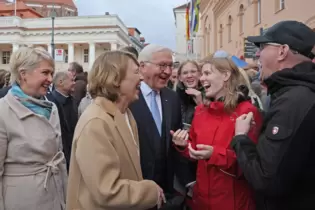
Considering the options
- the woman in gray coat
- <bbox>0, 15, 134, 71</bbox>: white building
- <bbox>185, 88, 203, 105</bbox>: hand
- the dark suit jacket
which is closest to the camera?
the woman in gray coat

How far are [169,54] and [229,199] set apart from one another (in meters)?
1.45

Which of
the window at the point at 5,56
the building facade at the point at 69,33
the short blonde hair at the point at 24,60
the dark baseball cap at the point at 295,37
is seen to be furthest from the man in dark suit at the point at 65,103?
the window at the point at 5,56

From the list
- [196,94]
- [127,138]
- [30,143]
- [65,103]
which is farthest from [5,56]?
[127,138]

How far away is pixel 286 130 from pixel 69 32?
2401 inches

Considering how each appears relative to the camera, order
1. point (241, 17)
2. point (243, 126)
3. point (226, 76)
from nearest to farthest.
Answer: point (243, 126) < point (226, 76) < point (241, 17)

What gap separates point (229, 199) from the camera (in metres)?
2.94

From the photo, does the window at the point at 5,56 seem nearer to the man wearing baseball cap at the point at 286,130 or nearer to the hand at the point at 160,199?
the hand at the point at 160,199

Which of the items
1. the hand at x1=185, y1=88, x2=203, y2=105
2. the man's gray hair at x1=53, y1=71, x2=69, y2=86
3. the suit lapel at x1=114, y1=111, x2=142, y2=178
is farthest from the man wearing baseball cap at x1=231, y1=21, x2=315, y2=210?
the man's gray hair at x1=53, y1=71, x2=69, y2=86

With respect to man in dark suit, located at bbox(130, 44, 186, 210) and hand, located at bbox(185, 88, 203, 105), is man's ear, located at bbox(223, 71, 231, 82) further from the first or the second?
hand, located at bbox(185, 88, 203, 105)

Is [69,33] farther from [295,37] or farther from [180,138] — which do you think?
[295,37]

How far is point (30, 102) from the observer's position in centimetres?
310

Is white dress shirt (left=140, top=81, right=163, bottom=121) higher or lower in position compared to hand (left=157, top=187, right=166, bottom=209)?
higher

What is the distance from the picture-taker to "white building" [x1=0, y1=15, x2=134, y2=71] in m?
59.0

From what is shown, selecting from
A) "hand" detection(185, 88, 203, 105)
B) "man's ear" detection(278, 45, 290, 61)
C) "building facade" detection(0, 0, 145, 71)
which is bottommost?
"hand" detection(185, 88, 203, 105)
